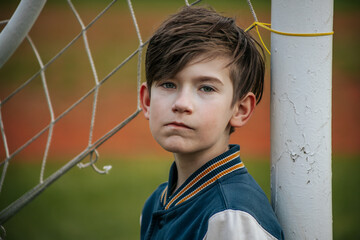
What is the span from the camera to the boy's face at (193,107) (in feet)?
3.10

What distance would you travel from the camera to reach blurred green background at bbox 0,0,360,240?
321 cm

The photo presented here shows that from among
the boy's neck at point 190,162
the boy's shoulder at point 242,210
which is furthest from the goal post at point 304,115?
the boy's neck at point 190,162

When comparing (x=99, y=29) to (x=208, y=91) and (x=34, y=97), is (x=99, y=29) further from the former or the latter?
(x=208, y=91)

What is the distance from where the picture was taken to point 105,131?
511 centimetres

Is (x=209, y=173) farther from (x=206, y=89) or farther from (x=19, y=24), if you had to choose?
(x=19, y=24)

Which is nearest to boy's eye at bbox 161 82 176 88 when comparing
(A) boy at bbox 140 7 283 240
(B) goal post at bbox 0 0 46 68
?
(A) boy at bbox 140 7 283 240

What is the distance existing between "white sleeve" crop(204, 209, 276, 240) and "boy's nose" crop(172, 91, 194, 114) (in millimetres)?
220

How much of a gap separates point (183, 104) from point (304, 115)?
248 millimetres

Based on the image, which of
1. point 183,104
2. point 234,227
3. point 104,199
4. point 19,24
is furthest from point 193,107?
point 104,199

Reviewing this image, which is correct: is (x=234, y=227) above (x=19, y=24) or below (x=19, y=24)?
below

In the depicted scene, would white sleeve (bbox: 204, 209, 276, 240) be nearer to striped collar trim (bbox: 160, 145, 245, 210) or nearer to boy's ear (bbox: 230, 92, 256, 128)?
striped collar trim (bbox: 160, 145, 245, 210)

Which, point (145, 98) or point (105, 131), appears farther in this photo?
point (105, 131)

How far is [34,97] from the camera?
6074 millimetres

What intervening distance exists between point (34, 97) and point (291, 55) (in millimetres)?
5582
